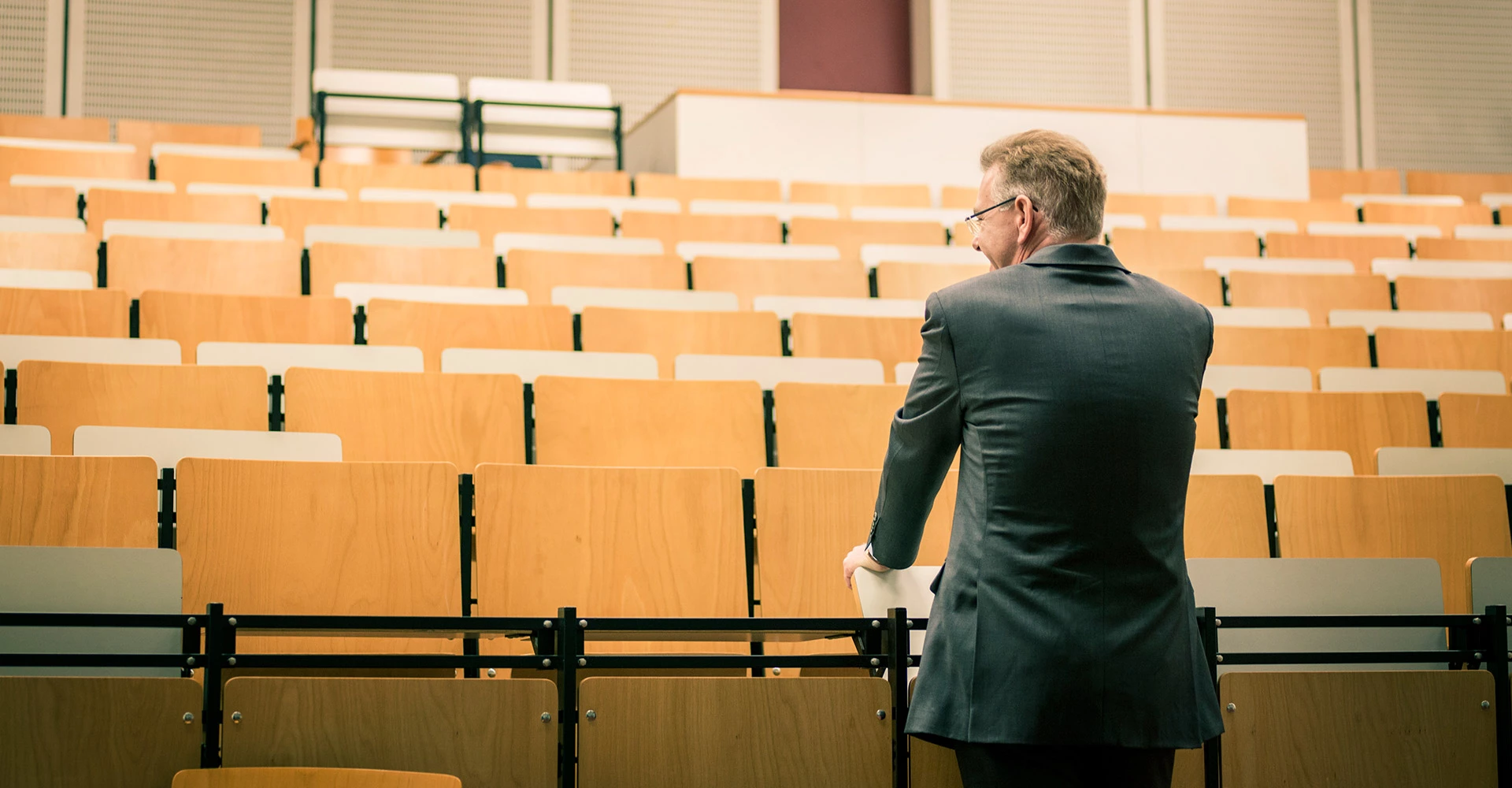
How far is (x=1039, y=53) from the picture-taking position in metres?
4.33

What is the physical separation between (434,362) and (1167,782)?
3.99 ft

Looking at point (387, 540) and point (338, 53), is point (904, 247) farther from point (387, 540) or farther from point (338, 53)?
point (338, 53)

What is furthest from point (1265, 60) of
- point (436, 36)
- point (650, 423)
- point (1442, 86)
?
point (650, 423)

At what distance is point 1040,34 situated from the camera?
4.34m

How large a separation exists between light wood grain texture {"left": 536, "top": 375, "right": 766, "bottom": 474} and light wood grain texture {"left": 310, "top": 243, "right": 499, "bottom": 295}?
1.95 feet

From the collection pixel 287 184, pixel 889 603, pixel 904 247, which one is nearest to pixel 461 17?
pixel 287 184

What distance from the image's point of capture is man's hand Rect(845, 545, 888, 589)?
0.71 meters

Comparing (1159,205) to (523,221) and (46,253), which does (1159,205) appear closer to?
(523,221)

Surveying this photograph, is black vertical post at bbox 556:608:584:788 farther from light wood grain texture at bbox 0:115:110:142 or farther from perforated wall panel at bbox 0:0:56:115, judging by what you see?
perforated wall panel at bbox 0:0:56:115

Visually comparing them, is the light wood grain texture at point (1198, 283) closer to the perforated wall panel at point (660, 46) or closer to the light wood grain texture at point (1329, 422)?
the light wood grain texture at point (1329, 422)

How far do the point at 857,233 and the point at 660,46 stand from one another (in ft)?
7.04

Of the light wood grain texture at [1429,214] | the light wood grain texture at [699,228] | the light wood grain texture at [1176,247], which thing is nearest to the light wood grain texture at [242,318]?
the light wood grain texture at [699,228]

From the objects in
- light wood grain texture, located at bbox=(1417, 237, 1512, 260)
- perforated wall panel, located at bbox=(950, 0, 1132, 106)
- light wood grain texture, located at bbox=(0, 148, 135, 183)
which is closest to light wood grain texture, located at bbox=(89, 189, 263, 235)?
A: light wood grain texture, located at bbox=(0, 148, 135, 183)

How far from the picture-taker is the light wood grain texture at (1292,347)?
72.3 inches
